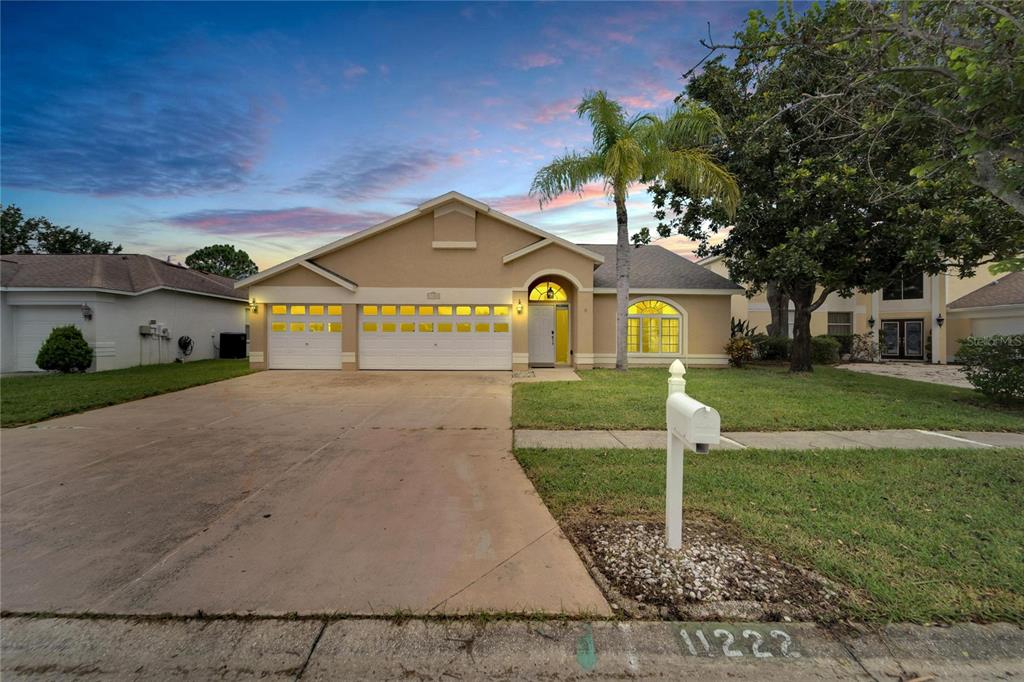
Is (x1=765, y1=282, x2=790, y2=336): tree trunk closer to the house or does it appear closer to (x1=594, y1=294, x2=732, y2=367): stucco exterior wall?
(x1=594, y1=294, x2=732, y2=367): stucco exterior wall

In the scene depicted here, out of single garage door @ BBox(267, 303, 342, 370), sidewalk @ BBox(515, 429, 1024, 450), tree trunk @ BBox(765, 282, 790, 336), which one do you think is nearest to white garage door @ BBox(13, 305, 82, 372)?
single garage door @ BBox(267, 303, 342, 370)

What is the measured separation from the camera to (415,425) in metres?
7.76

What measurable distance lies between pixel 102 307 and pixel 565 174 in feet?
57.3

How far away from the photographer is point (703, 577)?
2.96 meters

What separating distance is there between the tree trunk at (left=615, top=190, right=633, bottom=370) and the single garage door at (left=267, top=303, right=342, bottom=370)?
9.99 metres

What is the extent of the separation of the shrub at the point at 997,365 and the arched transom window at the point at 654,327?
8488 mm

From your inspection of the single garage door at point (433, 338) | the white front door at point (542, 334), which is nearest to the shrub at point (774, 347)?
the white front door at point (542, 334)

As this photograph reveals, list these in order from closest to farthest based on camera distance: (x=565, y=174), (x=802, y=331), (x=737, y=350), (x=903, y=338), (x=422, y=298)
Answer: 1. (x=565, y=174)
2. (x=802, y=331)
3. (x=422, y=298)
4. (x=737, y=350)
5. (x=903, y=338)

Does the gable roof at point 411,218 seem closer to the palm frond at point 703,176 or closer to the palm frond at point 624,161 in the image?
the palm frond at point 624,161

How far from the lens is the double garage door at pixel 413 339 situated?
16.5 meters

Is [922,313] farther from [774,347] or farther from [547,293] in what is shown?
[547,293]

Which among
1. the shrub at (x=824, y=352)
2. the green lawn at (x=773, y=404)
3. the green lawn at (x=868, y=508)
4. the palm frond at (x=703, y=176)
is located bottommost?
the green lawn at (x=868, y=508)

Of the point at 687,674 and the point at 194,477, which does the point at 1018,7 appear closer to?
the point at 687,674

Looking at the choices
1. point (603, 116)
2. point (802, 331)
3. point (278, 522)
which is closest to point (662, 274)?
point (802, 331)
